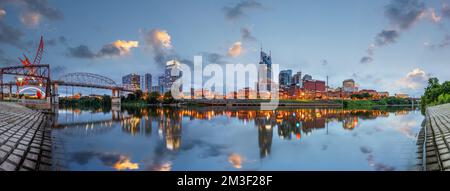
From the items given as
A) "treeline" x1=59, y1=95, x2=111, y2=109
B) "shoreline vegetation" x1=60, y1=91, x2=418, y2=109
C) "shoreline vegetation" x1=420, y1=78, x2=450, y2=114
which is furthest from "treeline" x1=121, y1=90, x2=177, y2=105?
"shoreline vegetation" x1=420, y1=78, x2=450, y2=114

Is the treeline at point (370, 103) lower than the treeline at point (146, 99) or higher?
lower

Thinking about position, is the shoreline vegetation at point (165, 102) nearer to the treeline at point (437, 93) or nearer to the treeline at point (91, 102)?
the treeline at point (91, 102)

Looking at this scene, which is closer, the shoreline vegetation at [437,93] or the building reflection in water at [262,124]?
the building reflection in water at [262,124]

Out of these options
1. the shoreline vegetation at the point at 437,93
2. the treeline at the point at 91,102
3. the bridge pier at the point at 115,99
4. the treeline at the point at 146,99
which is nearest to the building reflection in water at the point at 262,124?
the shoreline vegetation at the point at 437,93

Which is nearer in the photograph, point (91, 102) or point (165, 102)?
point (165, 102)

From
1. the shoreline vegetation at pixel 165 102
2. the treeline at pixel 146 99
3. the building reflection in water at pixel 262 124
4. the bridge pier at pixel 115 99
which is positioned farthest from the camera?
the shoreline vegetation at pixel 165 102

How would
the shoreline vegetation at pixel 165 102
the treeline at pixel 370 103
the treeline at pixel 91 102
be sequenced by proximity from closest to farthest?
A: the shoreline vegetation at pixel 165 102 < the treeline at pixel 91 102 < the treeline at pixel 370 103

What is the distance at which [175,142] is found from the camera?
1738 cm

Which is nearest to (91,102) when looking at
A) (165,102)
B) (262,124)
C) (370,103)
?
(165,102)

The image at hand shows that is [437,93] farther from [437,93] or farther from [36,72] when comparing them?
[36,72]

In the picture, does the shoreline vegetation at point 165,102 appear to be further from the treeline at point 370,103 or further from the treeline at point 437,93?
the treeline at point 437,93
